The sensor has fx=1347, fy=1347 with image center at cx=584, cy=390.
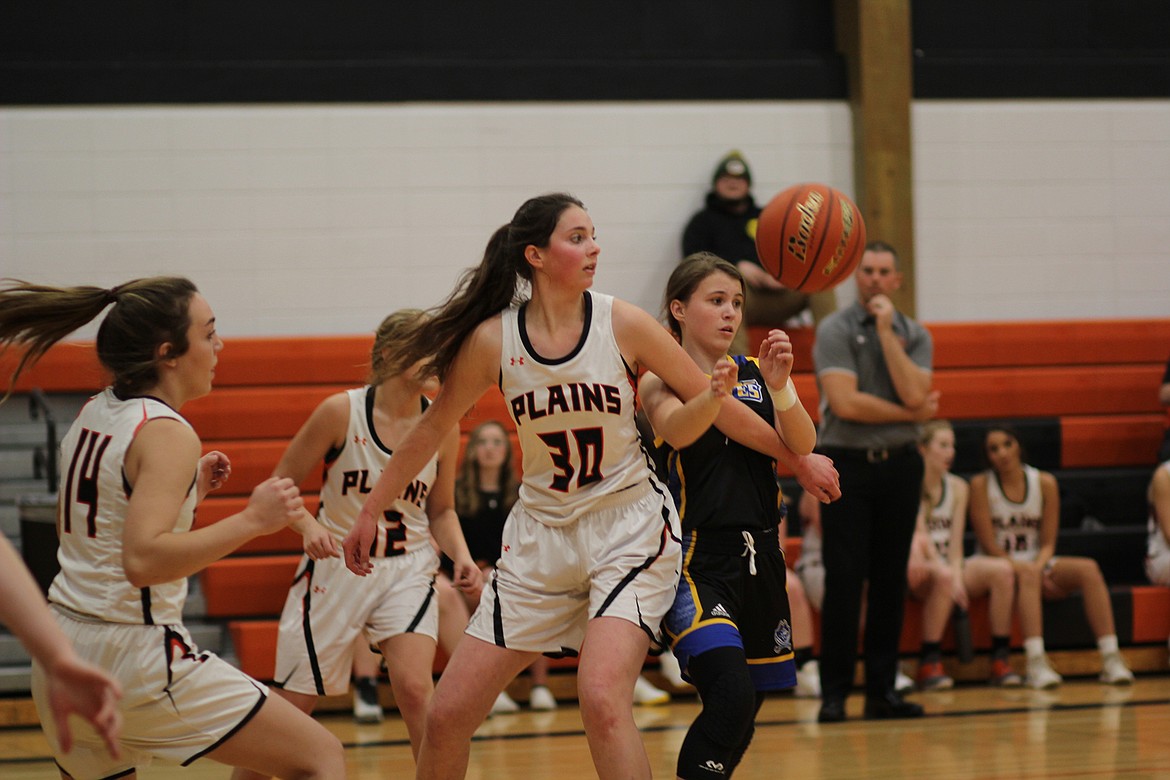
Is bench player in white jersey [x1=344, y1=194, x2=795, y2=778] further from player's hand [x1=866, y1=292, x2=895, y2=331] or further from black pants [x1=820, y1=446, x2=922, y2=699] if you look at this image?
player's hand [x1=866, y1=292, x2=895, y2=331]

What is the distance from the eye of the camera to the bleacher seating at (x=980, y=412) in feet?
22.7

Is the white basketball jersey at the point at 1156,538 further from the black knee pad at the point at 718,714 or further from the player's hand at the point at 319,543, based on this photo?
the player's hand at the point at 319,543

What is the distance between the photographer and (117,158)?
8.21 meters

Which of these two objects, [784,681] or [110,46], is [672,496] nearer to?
[784,681]

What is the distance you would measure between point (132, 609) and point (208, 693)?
24 cm

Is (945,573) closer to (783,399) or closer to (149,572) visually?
(783,399)

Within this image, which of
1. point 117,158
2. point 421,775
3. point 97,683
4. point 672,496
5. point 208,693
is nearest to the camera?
point 97,683

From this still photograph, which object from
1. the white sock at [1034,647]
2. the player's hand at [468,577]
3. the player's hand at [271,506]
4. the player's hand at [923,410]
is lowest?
the white sock at [1034,647]

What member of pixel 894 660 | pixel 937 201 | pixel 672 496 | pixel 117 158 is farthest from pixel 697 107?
pixel 672 496

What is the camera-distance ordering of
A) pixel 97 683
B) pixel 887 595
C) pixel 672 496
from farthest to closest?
pixel 887 595
pixel 672 496
pixel 97 683

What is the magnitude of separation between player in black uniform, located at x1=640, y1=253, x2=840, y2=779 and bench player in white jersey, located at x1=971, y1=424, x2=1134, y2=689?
11.6 feet

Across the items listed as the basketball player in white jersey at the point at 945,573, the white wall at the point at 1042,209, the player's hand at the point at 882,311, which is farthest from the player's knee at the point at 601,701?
the white wall at the point at 1042,209

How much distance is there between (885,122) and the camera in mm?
8859

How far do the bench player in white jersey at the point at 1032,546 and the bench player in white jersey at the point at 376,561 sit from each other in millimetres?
3654
